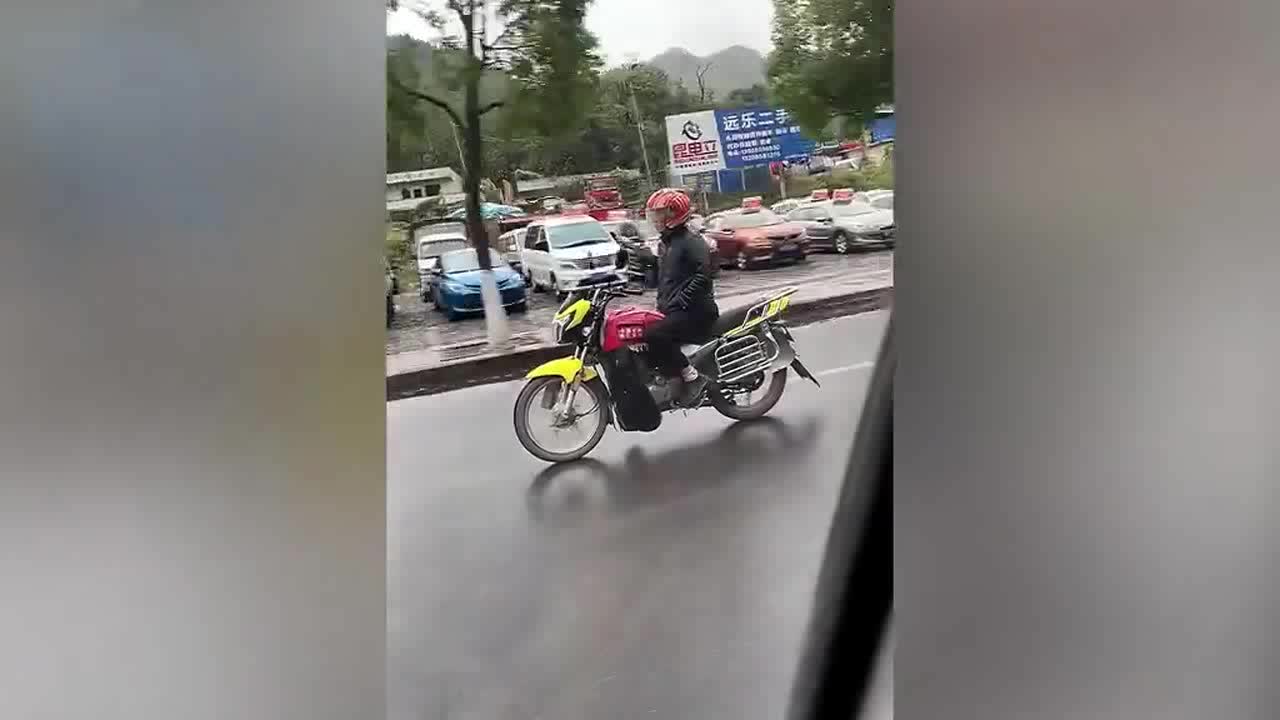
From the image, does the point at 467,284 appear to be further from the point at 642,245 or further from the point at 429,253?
the point at 642,245

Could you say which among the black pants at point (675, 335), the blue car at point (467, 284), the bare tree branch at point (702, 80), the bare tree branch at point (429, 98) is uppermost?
the bare tree branch at point (702, 80)

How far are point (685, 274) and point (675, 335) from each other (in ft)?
0.33

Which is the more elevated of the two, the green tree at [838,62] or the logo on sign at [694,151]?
the green tree at [838,62]

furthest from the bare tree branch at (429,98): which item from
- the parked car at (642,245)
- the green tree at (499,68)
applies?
the parked car at (642,245)

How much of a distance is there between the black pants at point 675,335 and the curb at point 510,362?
0.45ft

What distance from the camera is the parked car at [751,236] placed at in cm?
121

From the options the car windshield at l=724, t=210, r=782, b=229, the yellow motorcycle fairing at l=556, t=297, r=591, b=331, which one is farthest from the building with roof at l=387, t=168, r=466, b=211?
the car windshield at l=724, t=210, r=782, b=229

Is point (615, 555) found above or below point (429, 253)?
below

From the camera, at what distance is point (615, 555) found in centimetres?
118

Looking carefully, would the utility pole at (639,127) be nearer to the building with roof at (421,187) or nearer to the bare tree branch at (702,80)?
the bare tree branch at (702,80)

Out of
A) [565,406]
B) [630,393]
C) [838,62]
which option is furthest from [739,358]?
[838,62]

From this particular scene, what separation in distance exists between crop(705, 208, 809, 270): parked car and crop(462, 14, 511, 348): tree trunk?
1.15 feet
